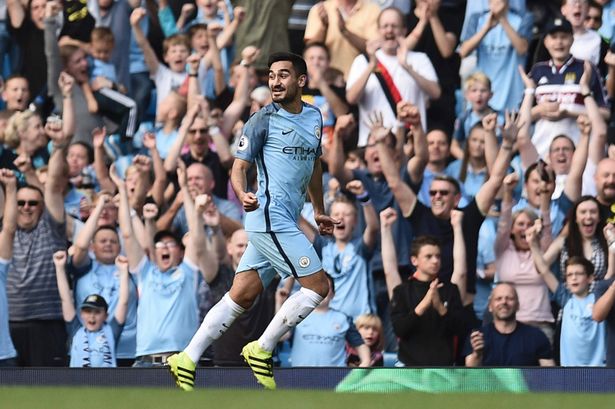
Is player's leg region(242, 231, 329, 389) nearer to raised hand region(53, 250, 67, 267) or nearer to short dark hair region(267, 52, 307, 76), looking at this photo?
short dark hair region(267, 52, 307, 76)

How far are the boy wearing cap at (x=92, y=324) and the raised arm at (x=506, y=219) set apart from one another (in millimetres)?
3157

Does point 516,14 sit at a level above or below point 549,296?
above

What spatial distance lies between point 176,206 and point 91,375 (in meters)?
2.40

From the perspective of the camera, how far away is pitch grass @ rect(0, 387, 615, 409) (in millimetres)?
5984

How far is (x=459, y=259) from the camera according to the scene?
35.5 feet

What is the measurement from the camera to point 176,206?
38.5ft

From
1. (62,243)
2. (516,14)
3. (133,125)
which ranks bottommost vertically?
(62,243)

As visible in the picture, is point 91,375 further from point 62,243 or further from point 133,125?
point 133,125

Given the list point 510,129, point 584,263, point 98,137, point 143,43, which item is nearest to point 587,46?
point 510,129

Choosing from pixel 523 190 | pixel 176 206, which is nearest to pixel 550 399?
pixel 523 190

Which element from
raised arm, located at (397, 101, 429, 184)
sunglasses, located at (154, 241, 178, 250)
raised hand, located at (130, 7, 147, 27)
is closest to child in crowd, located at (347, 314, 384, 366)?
raised arm, located at (397, 101, 429, 184)

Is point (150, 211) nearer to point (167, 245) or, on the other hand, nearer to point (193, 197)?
point (193, 197)

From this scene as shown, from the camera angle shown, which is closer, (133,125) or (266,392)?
(266,392)

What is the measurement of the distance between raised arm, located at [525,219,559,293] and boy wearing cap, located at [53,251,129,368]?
3.41 metres
